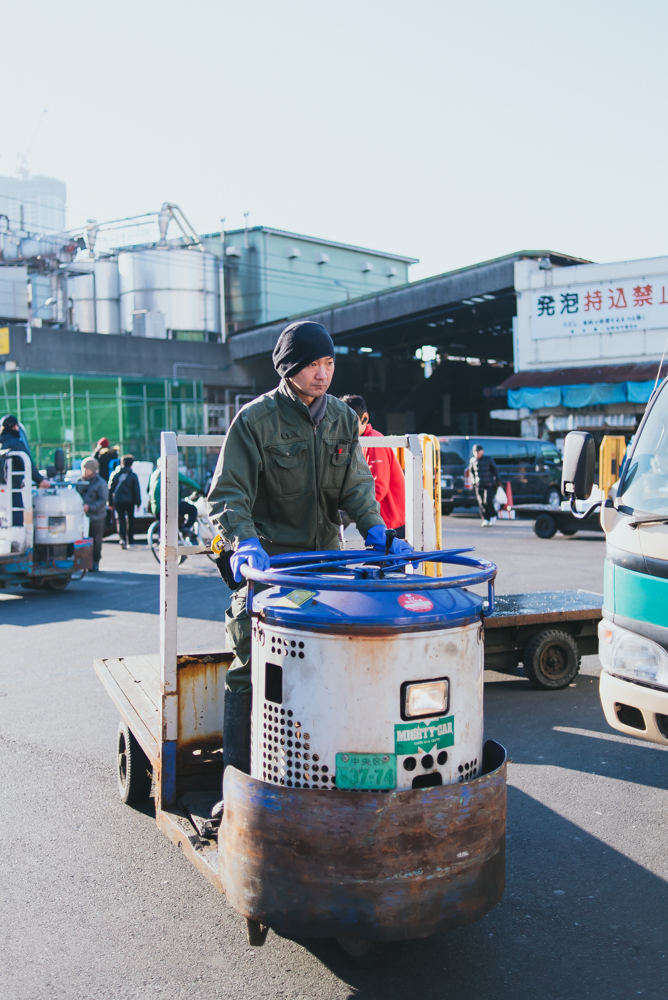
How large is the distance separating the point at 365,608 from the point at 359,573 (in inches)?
15.3

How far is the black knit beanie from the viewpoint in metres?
3.34

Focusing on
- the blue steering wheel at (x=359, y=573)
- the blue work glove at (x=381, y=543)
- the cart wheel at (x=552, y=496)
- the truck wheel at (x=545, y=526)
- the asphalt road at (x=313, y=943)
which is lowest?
the asphalt road at (x=313, y=943)

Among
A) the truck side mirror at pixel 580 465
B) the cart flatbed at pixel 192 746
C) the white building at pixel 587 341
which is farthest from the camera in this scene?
the white building at pixel 587 341

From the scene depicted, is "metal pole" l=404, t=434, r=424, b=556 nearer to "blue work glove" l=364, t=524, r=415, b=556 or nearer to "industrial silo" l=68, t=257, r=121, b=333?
"blue work glove" l=364, t=524, r=415, b=556

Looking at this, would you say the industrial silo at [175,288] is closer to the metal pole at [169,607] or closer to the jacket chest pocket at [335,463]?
the metal pole at [169,607]

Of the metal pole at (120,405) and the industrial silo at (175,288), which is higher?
the industrial silo at (175,288)

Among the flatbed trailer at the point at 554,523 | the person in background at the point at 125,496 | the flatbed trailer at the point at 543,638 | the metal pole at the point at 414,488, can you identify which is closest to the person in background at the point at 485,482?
the flatbed trailer at the point at 554,523

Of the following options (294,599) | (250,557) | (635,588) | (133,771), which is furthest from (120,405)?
(294,599)

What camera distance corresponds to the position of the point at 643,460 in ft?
15.7

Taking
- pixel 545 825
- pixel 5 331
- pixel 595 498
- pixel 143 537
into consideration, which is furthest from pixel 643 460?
pixel 5 331

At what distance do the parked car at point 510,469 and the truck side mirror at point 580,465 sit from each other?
18665 mm

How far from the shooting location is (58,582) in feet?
40.2

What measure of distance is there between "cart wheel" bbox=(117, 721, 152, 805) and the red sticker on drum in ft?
7.47

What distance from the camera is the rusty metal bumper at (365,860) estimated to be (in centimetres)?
261
